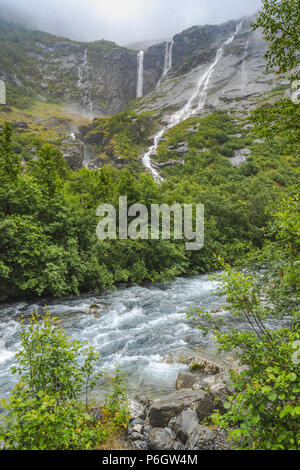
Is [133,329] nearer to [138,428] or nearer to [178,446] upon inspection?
[138,428]

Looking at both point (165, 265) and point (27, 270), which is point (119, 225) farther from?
point (27, 270)

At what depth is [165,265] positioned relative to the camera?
22.7m

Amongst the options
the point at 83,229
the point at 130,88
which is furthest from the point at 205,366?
the point at 130,88

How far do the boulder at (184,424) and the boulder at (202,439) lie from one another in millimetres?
147

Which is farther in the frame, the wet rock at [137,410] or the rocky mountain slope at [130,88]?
the rocky mountain slope at [130,88]

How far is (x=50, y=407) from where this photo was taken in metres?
3.93

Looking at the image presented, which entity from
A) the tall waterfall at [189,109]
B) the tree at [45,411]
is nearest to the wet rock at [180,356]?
the tree at [45,411]

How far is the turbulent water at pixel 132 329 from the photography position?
8188 mm

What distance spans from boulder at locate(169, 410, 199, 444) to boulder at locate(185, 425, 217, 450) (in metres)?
0.15

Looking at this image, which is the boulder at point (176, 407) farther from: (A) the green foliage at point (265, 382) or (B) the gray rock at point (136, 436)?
(A) the green foliage at point (265, 382)

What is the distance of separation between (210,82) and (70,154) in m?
90.7

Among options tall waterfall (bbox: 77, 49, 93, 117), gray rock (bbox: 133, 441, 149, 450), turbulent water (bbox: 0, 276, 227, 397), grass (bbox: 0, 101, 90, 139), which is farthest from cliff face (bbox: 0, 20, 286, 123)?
gray rock (bbox: 133, 441, 149, 450)

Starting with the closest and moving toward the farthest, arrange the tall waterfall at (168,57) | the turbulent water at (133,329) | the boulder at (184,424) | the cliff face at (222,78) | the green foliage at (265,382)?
the green foliage at (265,382), the boulder at (184,424), the turbulent water at (133,329), the cliff face at (222,78), the tall waterfall at (168,57)
